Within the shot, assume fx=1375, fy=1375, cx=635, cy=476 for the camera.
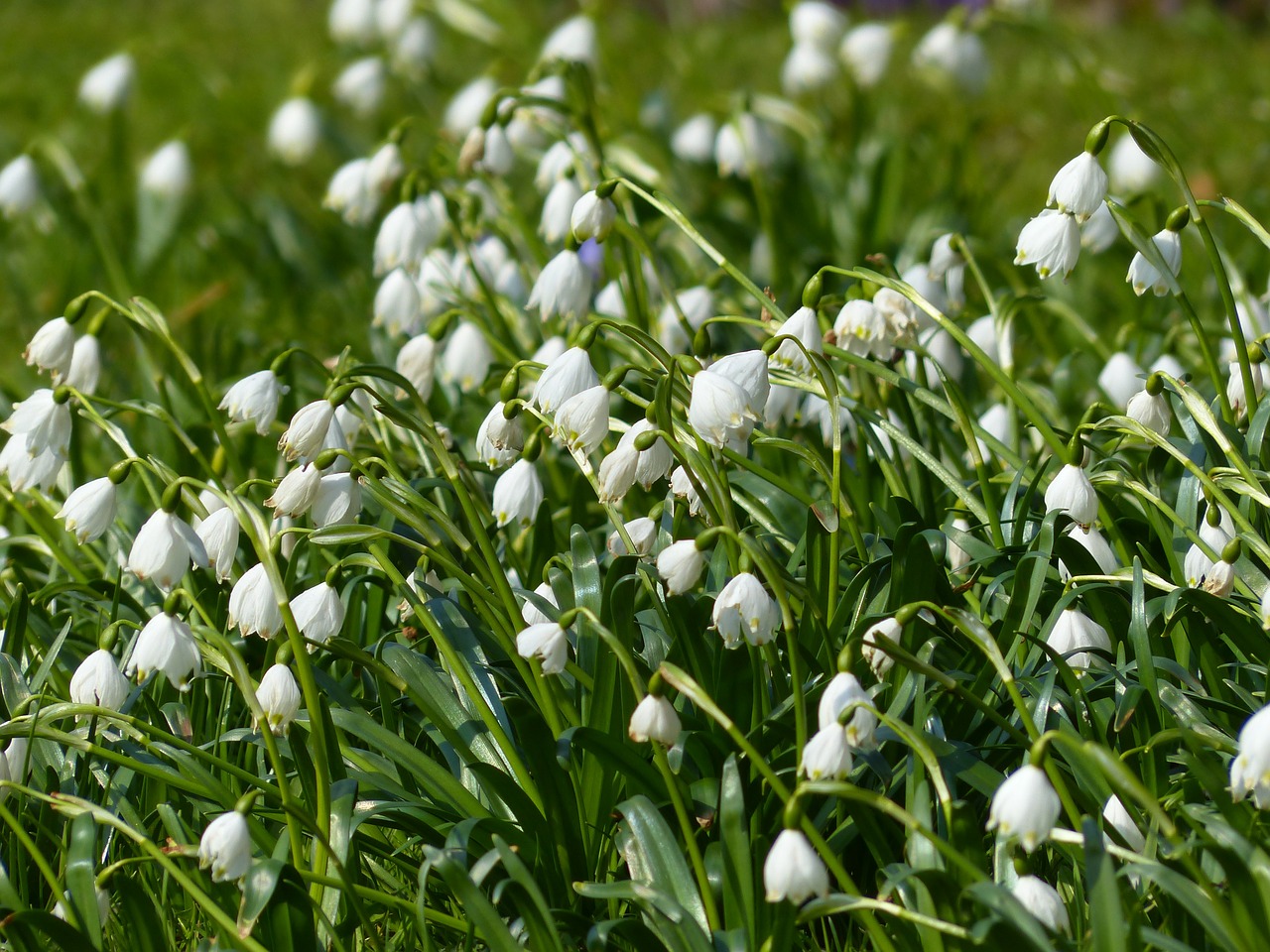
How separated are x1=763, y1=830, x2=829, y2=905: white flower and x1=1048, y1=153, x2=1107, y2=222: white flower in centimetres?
119

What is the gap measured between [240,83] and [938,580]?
6597mm

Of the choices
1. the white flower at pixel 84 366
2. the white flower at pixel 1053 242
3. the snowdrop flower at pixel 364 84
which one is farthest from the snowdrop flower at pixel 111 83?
the white flower at pixel 1053 242

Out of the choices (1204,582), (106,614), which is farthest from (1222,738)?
(106,614)

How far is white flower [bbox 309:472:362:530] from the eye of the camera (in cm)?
222

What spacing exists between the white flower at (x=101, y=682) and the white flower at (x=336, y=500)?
0.39 m

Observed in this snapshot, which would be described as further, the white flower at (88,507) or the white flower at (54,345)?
the white flower at (54,345)

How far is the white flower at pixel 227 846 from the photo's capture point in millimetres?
1836

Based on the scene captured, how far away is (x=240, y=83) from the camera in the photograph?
7879mm

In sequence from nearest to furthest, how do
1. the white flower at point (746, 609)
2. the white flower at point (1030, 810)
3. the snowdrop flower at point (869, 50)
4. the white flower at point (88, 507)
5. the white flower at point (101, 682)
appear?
the white flower at point (1030, 810) → the white flower at point (746, 609) → the white flower at point (101, 682) → the white flower at point (88, 507) → the snowdrop flower at point (869, 50)

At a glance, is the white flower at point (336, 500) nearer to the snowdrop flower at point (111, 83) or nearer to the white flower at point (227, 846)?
the white flower at point (227, 846)

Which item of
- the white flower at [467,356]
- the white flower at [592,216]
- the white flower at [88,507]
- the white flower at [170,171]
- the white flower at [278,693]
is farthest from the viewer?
the white flower at [170,171]

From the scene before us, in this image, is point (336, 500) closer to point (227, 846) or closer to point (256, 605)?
point (256, 605)

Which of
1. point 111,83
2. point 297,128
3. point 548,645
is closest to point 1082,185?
point 548,645

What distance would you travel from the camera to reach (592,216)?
2.51m
